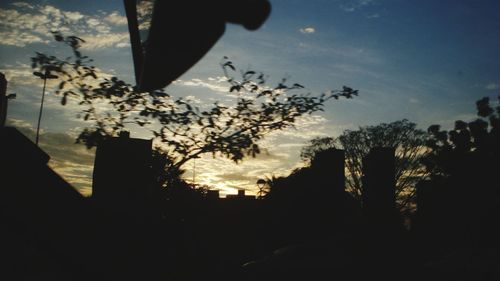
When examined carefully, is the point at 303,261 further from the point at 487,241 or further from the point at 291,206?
the point at 487,241

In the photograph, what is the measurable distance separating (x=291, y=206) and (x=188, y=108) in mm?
9730

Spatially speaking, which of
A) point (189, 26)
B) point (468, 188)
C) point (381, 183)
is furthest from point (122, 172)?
point (468, 188)

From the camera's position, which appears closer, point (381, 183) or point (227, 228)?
point (381, 183)

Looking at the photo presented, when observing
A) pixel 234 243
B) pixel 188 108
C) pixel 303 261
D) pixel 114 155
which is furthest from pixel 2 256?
pixel 234 243

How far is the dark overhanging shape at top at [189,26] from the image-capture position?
710 millimetres

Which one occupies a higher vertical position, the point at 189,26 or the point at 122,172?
the point at 189,26

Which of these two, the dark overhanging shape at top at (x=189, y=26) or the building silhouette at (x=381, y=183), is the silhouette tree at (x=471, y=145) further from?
the dark overhanging shape at top at (x=189, y=26)

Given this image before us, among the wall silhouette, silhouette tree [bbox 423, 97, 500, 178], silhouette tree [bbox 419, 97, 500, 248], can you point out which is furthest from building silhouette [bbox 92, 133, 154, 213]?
silhouette tree [bbox 423, 97, 500, 178]

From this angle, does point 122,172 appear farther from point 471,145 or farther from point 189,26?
point 471,145

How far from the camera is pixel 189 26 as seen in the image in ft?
2.80

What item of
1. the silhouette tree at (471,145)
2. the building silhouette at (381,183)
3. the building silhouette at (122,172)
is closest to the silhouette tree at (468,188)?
the silhouette tree at (471,145)

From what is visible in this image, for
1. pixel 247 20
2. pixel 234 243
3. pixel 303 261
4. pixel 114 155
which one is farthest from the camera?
pixel 234 243

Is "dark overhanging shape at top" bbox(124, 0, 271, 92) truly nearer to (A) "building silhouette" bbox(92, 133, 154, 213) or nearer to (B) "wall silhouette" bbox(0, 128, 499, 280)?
(B) "wall silhouette" bbox(0, 128, 499, 280)

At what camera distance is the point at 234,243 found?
1487 centimetres
